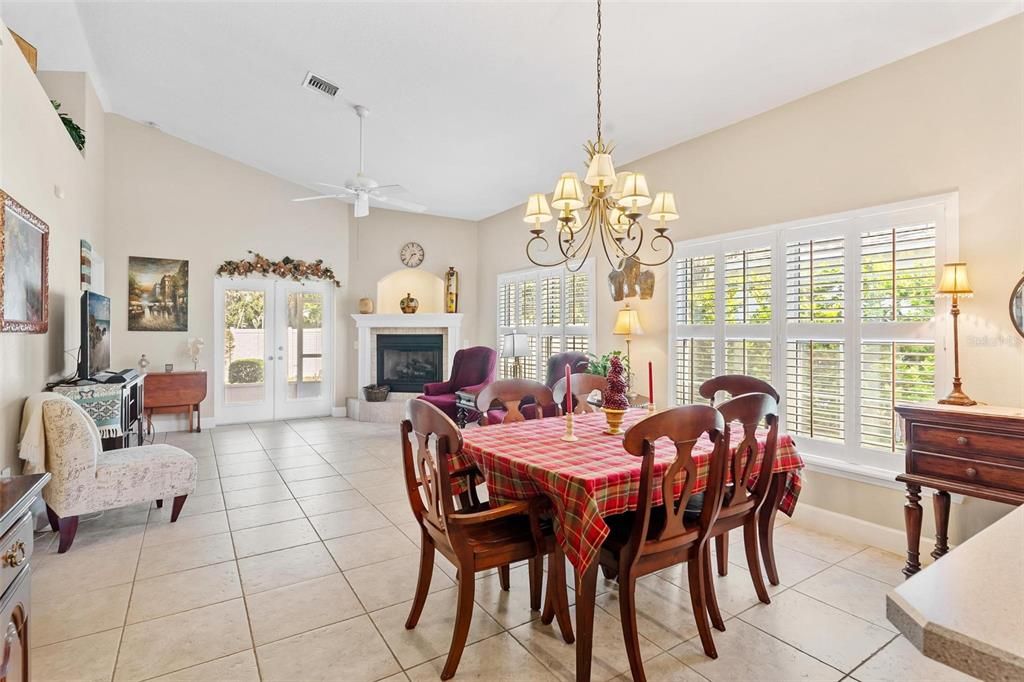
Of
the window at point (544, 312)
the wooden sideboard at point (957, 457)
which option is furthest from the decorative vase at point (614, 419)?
the window at point (544, 312)

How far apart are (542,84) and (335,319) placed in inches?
201

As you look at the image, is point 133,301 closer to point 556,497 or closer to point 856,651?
point 556,497

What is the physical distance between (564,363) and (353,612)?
3439 millimetres

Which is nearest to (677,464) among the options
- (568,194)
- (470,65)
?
(568,194)

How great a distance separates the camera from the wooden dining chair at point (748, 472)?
2.12 m

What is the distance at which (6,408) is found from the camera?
309cm

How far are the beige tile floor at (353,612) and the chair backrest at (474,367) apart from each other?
269cm

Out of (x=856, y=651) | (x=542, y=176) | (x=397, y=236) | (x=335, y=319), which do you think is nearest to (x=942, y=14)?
(x=856, y=651)

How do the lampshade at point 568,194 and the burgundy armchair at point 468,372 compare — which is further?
the burgundy armchair at point 468,372

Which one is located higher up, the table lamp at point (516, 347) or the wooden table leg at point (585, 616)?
the table lamp at point (516, 347)

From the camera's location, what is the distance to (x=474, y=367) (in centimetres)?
636

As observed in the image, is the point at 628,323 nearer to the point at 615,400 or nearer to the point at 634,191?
the point at 615,400

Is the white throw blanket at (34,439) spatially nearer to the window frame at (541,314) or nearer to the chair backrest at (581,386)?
the chair backrest at (581,386)

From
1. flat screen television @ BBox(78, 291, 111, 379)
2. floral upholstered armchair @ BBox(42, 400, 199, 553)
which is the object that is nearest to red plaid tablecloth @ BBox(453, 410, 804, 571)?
floral upholstered armchair @ BBox(42, 400, 199, 553)
